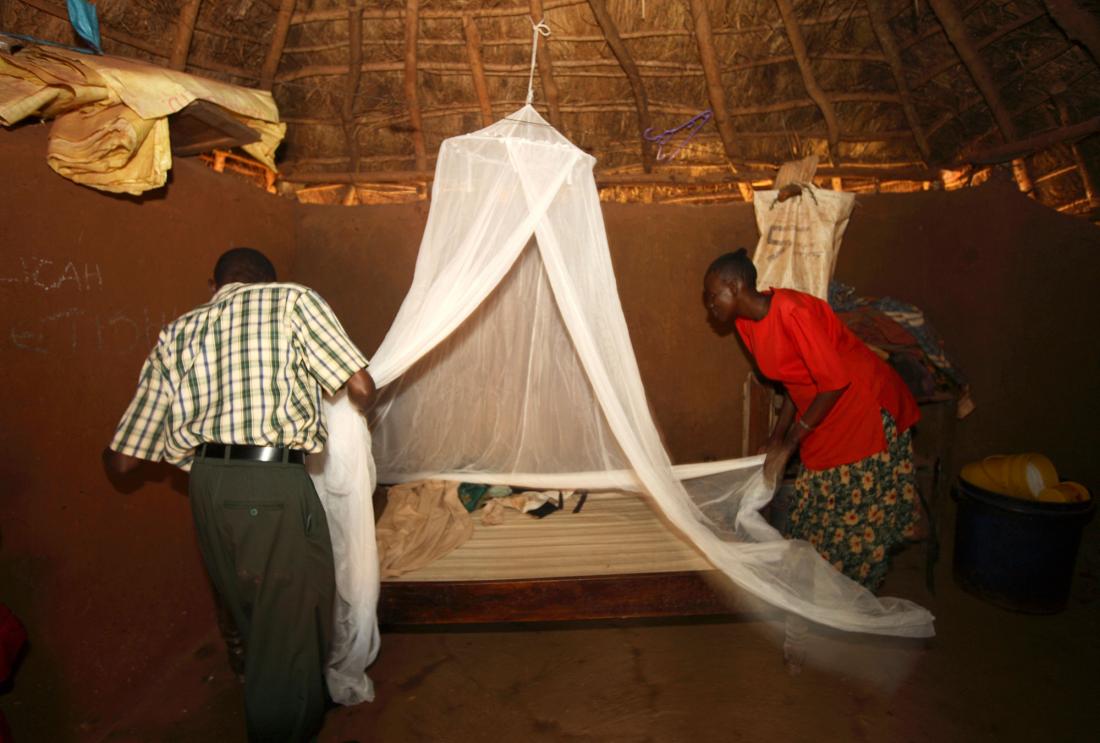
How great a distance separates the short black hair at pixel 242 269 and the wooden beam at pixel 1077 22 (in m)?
3.75

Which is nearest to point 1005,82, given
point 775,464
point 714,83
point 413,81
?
point 714,83

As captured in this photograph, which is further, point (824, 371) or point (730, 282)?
point (730, 282)

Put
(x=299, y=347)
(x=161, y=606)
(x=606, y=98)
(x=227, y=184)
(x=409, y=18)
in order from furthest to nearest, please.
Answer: (x=606, y=98) < (x=409, y=18) < (x=227, y=184) < (x=161, y=606) < (x=299, y=347)

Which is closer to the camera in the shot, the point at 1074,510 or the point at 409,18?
the point at 1074,510

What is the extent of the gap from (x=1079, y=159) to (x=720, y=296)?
2770 mm

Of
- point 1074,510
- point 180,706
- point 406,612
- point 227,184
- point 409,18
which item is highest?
point 409,18

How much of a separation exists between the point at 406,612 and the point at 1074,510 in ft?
9.90

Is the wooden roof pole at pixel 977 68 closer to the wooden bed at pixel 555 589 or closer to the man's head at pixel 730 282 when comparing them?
the man's head at pixel 730 282

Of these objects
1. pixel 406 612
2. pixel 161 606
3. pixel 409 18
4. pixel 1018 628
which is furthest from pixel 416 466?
pixel 1018 628

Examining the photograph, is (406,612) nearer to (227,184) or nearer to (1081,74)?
(227,184)

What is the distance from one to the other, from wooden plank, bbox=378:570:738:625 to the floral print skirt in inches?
20.8

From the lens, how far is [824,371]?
7.02 feet

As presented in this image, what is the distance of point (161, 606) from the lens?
242 centimetres

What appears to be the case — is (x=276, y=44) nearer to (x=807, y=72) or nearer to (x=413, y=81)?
(x=413, y=81)
